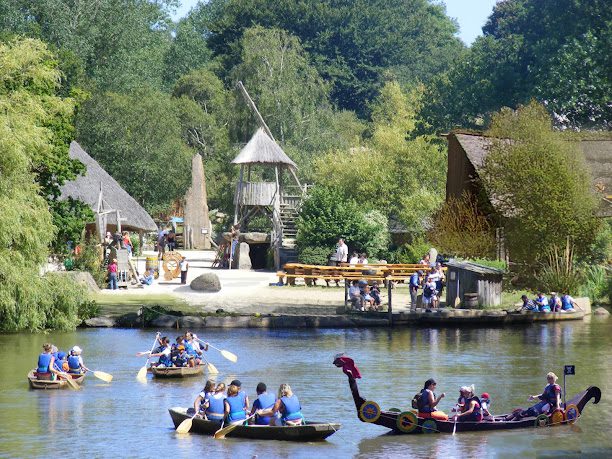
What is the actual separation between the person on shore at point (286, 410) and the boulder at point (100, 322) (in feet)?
72.0

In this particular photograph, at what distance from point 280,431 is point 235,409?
1304 mm

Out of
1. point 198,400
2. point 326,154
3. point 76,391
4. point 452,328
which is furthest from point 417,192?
point 198,400

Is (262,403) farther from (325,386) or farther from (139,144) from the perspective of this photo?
(139,144)

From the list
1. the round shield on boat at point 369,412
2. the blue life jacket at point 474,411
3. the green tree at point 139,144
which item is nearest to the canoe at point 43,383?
the round shield on boat at point 369,412

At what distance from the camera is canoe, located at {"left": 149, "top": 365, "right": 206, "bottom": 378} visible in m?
42.3

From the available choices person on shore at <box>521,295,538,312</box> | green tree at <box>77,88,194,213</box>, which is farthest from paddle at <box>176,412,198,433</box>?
green tree at <box>77,88,194,213</box>

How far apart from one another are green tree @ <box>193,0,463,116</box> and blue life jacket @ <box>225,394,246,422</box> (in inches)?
3562

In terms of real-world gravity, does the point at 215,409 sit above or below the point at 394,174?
below

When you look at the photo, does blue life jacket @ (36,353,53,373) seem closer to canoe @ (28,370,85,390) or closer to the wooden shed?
canoe @ (28,370,85,390)

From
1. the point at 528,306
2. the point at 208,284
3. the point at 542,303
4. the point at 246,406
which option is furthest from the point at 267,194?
the point at 246,406

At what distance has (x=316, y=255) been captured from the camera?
69812 millimetres

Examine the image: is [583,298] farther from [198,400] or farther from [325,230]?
A: [198,400]

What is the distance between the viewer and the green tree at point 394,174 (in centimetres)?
8038

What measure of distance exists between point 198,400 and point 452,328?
870 inches
